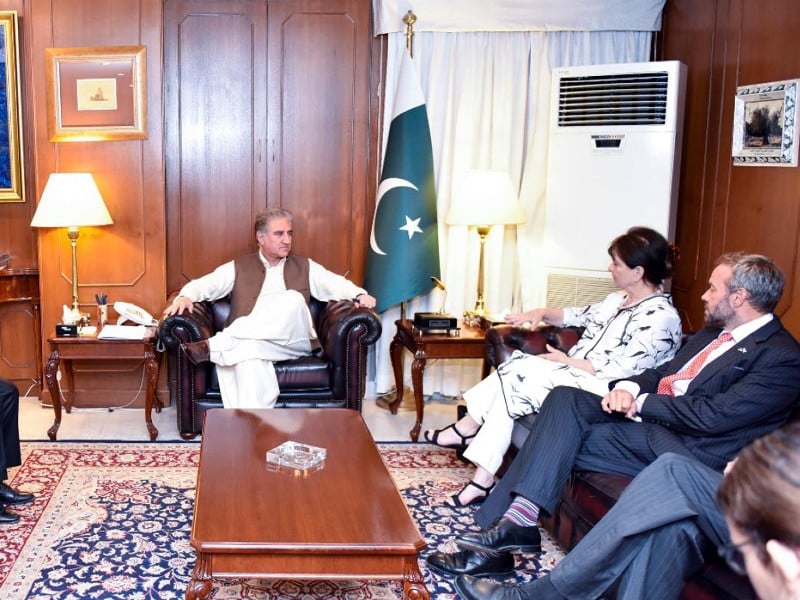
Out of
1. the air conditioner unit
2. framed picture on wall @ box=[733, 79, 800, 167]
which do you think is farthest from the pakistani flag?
framed picture on wall @ box=[733, 79, 800, 167]

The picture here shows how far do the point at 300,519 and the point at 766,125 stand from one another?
2818 mm

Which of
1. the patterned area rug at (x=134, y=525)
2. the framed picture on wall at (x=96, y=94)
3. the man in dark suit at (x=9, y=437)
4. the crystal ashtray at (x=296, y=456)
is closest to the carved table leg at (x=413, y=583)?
the patterned area rug at (x=134, y=525)

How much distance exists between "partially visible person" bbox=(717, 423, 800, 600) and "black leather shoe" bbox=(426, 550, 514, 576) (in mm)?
1948

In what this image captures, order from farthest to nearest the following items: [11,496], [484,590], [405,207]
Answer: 1. [405,207]
2. [11,496]
3. [484,590]

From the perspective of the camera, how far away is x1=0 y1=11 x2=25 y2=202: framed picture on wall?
5.05m

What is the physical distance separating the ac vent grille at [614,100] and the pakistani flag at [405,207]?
0.82 m

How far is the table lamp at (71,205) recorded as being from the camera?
4.76 meters

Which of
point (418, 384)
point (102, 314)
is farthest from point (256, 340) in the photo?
point (102, 314)

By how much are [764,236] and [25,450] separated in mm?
3622

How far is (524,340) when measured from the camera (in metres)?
4.26

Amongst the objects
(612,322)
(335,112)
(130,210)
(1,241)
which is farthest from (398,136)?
(1,241)

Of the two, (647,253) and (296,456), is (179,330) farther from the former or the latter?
(647,253)

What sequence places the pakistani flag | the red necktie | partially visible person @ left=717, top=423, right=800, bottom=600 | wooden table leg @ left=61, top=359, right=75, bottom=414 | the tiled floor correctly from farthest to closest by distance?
1. the pakistani flag
2. wooden table leg @ left=61, top=359, right=75, bottom=414
3. the tiled floor
4. the red necktie
5. partially visible person @ left=717, top=423, right=800, bottom=600

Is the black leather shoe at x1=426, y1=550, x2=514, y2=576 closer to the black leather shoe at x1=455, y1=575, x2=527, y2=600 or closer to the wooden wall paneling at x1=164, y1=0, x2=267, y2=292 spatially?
the black leather shoe at x1=455, y1=575, x2=527, y2=600
